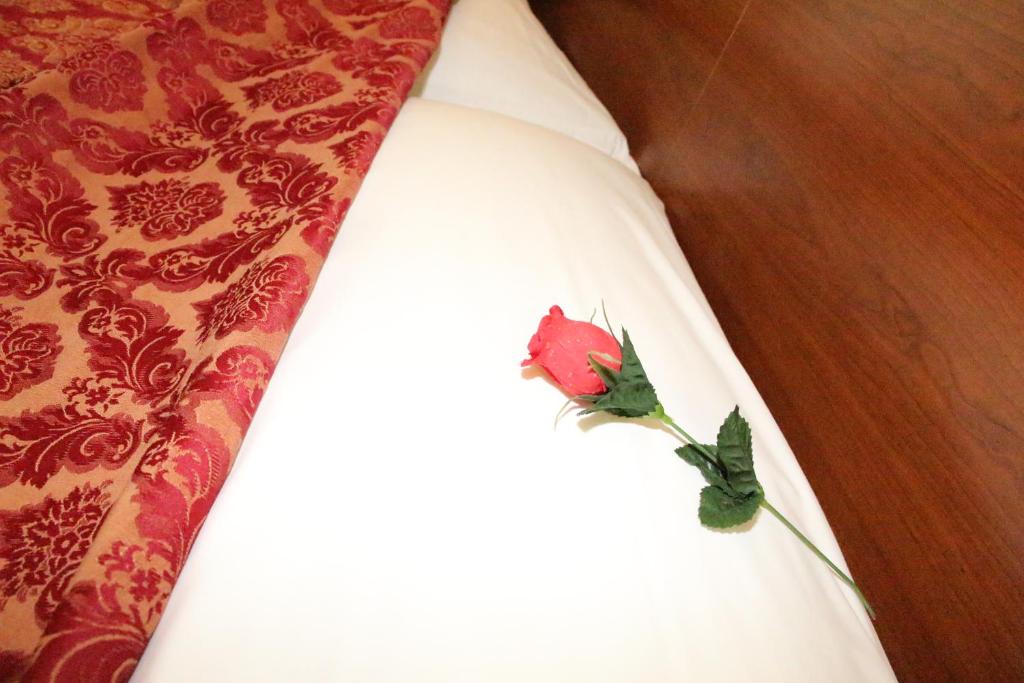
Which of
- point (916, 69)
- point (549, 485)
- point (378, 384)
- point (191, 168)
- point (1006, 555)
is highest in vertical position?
point (191, 168)

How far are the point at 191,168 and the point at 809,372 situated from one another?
2.81 ft

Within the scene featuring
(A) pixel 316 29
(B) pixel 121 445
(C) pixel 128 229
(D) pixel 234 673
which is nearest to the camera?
(D) pixel 234 673

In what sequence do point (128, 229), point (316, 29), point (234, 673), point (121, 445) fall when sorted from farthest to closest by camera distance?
point (316, 29)
point (128, 229)
point (121, 445)
point (234, 673)

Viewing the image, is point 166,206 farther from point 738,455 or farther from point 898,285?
point 898,285

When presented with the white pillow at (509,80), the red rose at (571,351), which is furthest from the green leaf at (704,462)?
the white pillow at (509,80)

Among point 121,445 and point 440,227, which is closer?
point 121,445

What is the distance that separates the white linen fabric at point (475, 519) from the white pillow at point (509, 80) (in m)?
0.51

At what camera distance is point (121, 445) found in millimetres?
463

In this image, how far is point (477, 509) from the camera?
0.45 metres

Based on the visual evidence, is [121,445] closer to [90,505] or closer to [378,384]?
[90,505]

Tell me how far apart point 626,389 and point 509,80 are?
0.84 metres

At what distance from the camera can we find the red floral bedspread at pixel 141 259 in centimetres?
39

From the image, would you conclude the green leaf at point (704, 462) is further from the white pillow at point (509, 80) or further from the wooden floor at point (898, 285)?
the white pillow at point (509, 80)

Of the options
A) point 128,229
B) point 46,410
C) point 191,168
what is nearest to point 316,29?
point 191,168
